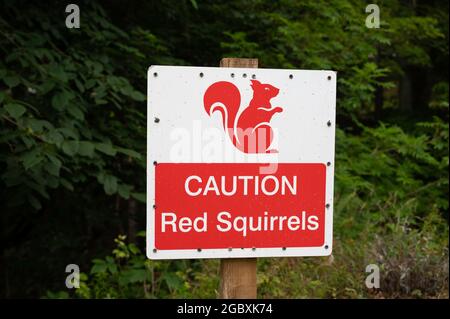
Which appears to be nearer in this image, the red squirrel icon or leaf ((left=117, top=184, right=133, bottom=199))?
the red squirrel icon

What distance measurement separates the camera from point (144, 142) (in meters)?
5.23

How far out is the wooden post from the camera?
2037mm

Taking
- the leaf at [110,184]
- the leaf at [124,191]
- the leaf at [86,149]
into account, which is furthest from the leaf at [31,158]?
the leaf at [124,191]

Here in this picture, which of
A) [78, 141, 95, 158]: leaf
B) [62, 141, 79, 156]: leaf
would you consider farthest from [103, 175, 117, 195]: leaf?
[62, 141, 79, 156]: leaf


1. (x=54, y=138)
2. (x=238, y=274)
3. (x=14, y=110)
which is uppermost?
(x=14, y=110)

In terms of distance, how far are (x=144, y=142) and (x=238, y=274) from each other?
130 inches

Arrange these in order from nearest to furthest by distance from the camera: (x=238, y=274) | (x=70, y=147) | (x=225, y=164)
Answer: (x=225, y=164), (x=238, y=274), (x=70, y=147)

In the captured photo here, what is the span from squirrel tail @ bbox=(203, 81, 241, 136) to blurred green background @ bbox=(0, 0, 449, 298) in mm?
1914

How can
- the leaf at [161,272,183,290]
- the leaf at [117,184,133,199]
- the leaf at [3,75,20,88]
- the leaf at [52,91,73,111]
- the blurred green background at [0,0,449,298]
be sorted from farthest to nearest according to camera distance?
the leaf at [161,272,183,290], the leaf at [117,184,133,199], the blurred green background at [0,0,449,298], the leaf at [52,91,73,111], the leaf at [3,75,20,88]

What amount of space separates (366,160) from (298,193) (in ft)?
16.5

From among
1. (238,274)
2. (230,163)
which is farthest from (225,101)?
(238,274)

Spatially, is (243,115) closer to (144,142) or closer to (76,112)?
(76,112)

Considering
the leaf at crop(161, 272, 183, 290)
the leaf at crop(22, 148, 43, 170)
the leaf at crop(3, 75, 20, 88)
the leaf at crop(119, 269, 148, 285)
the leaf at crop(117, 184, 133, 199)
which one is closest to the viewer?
the leaf at crop(22, 148, 43, 170)

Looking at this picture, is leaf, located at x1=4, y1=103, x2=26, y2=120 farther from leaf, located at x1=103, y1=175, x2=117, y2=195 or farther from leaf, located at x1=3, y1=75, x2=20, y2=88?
leaf, located at x1=103, y1=175, x2=117, y2=195
